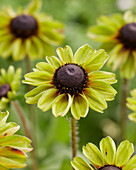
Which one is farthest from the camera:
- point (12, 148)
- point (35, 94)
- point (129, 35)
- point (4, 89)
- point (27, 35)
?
point (27, 35)

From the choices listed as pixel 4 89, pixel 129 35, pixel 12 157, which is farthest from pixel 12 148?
pixel 129 35

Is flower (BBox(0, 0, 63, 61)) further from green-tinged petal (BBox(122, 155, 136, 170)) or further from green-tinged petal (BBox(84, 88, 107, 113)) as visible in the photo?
green-tinged petal (BBox(122, 155, 136, 170))

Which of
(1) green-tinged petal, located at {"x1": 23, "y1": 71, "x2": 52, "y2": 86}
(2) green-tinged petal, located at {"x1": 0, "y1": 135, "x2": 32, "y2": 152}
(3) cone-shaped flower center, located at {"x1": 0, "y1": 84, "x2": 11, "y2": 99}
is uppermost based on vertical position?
(3) cone-shaped flower center, located at {"x1": 0, "y1": 84, "x2": 11, "y2": 99}

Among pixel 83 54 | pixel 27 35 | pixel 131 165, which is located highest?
pixel 27 35

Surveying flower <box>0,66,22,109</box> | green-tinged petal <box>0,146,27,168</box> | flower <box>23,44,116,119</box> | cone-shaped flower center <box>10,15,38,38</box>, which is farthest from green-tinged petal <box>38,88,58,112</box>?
cone-shaped flower center <box>10,15,38,38</box>

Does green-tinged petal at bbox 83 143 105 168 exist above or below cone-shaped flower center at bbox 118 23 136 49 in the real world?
below

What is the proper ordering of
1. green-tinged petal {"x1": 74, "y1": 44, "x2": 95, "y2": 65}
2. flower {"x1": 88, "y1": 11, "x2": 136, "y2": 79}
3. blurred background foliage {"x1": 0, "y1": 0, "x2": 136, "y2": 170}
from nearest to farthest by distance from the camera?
green-tinged petal {"x1": 74, "y1": 44, "x2": 95, "y2": 65} < flower {"x1": 88, "y1": 11, "x2": 136, "y2": 79} < blurred background foliage {"x1": 0, "y1": 0, "x2": 136, "y2": 170}

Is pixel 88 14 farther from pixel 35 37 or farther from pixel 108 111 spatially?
pixel 35 37

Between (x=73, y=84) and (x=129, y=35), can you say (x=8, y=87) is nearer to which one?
(x=73, y=84)
